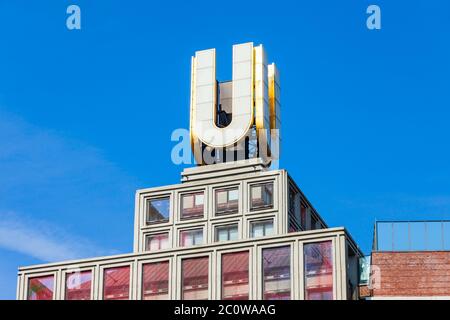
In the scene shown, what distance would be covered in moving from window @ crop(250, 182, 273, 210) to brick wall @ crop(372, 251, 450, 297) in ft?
70.1

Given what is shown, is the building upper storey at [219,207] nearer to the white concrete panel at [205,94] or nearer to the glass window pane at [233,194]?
the glass window pane at [233,194]

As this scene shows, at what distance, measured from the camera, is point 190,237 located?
339ft

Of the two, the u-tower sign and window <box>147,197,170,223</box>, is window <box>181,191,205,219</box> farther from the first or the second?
the u-tower sign

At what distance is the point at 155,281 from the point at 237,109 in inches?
849

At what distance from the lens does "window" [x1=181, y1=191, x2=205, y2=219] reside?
10394 cm

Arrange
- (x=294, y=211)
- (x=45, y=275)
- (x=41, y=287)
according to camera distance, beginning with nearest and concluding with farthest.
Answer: (x=41, y=287) → (x=45, y=275) → (x=294, y=211)

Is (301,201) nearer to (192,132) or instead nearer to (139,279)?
(192,132)

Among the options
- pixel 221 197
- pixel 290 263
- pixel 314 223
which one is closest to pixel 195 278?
pixel 290 263

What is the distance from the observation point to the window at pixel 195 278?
9012 cm

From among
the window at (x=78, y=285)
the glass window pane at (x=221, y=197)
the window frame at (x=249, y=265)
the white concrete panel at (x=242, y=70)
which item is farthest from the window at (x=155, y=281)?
the white concrete panel at (x=242, y=70)

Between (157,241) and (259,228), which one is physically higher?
(259,228)

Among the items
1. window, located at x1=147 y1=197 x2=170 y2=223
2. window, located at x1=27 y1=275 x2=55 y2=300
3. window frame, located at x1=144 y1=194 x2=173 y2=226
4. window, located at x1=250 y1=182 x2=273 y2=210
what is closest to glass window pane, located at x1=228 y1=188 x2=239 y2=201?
window, located at x1=250 y1=182 x2=273 y2=210

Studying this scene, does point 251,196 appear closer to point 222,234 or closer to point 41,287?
point 222,234

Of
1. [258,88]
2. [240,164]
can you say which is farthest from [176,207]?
[258,88]
